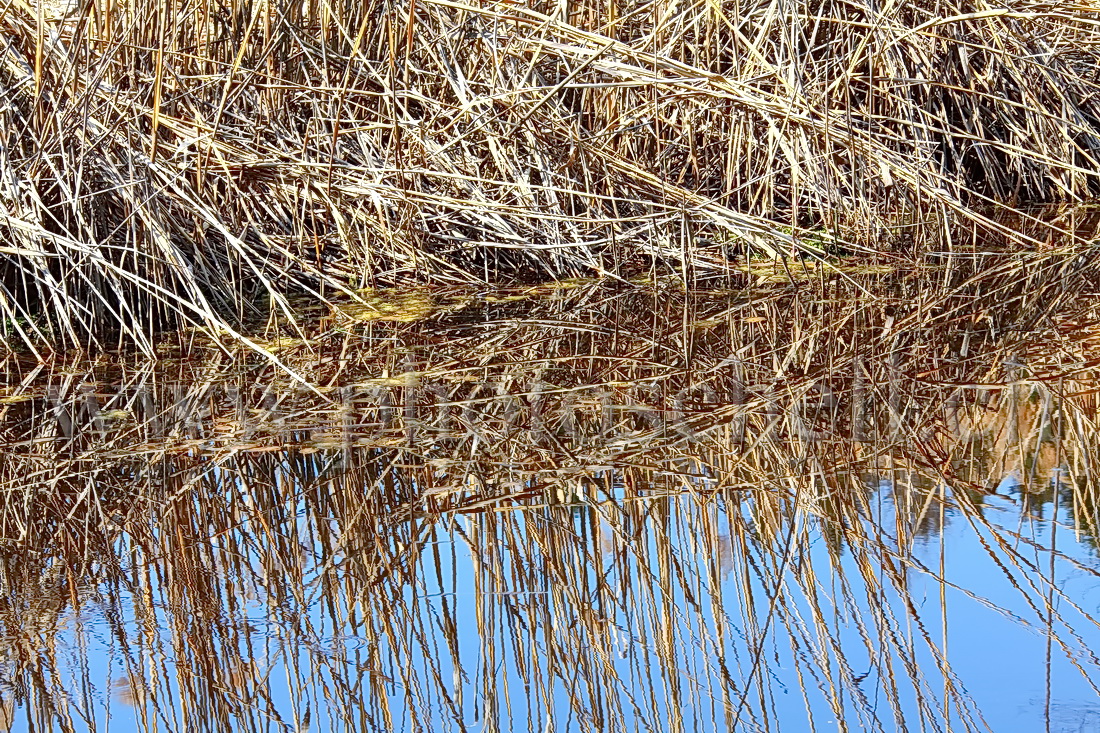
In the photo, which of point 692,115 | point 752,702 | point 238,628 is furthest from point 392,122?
point 752,702

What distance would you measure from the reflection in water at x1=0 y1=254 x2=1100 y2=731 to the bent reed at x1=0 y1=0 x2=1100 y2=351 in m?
0.37

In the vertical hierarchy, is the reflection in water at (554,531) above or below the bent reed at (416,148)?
below

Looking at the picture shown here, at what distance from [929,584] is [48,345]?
2018 mm

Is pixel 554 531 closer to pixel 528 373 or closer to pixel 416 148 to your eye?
pixel 528 373

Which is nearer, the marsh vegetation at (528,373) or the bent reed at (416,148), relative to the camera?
the marsh vegetation at (528,373)

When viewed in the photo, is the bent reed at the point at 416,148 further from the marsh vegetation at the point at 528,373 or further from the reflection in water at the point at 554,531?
the reflection in water at the point at 554,531

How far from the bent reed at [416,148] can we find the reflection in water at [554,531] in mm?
366

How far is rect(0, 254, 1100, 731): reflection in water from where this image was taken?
153 cm

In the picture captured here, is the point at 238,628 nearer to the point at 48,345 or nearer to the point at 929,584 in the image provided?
the point at 929,584

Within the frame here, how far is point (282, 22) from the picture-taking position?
3.41m

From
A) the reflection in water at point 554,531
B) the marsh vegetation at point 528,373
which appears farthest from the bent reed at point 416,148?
the reflection in water at point 554,531

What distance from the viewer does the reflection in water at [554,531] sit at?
1531 millimetres

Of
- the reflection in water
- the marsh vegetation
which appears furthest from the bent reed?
the reflection in water

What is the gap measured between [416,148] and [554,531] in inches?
74.3
